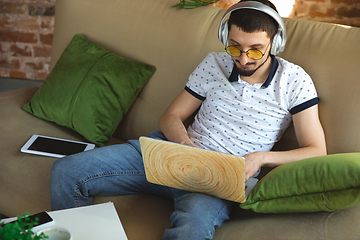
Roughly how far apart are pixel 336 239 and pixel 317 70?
0.69 meters

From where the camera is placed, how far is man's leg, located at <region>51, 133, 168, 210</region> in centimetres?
122

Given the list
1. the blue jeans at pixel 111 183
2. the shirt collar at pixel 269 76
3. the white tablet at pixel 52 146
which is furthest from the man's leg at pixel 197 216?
the white tablet at pixel 52 146

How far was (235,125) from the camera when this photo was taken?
1.33m

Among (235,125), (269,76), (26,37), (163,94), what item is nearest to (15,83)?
(26,37)

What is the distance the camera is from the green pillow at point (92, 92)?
1595mm

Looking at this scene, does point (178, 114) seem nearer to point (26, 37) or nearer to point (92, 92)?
point (92, 92)

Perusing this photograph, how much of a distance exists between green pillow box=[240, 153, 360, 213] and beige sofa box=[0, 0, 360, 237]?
0.20 feet

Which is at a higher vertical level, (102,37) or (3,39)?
(102,37)

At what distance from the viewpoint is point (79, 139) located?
165 centimetres

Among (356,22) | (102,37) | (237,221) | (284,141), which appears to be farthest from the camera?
(356,22)

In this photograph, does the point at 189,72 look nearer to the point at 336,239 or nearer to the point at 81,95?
the point at 81,95

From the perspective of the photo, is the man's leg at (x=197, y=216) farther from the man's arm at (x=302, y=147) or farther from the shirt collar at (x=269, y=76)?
the shirt collar at (x=269, y=76)

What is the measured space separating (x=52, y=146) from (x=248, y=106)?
0.95 metres

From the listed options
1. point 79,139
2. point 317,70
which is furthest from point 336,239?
point 79,139
